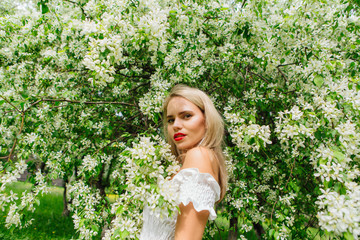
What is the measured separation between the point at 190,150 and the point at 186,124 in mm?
289

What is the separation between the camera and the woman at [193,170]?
146cm

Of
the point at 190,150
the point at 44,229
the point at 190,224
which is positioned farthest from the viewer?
the point at 44,229

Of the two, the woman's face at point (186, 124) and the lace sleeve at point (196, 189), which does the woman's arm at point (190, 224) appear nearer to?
the lace sleeve at point (196, 189)

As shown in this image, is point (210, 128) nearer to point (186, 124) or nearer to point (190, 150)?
point (186, 124)

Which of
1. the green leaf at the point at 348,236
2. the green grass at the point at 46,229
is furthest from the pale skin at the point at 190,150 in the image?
the green grass at the point at 46,229

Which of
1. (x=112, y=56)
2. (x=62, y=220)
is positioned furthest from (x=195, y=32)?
(x=62, y=220)

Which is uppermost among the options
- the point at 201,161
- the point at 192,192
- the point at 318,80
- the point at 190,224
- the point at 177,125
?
the point at 318,80

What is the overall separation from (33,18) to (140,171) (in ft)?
12.0

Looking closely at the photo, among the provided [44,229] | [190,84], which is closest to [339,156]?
[190,84]

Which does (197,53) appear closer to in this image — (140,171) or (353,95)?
(353,95)

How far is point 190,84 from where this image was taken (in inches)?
127

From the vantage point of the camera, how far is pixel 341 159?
1584 millimetres

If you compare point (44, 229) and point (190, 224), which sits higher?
point (190, 224)

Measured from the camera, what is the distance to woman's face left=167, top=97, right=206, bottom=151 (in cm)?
191
